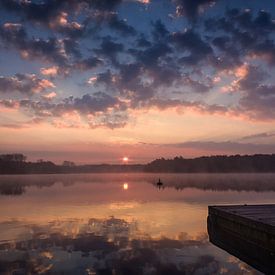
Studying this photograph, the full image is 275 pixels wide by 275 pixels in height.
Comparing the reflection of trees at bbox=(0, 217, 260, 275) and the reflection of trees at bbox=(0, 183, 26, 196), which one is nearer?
the reflection of trees at bbox=(0, 217, 260, 275)

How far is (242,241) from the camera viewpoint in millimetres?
22828

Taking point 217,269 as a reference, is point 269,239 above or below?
above

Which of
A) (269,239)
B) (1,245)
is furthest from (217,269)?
(1,245)

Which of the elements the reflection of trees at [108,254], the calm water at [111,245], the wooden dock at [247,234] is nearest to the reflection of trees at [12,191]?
the calm water at [111,245]

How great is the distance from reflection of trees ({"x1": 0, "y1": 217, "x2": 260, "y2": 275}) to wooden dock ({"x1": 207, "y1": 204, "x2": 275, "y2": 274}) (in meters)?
1.18

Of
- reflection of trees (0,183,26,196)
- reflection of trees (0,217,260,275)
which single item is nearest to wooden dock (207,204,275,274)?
reflection of trees (0,217,260,275)

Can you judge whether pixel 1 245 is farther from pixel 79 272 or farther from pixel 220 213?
pixel 220 213

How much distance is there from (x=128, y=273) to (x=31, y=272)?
4445mm

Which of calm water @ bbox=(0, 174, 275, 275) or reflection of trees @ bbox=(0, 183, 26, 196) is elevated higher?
reflection of trees @ bbox=(0, 183, 26, 196)

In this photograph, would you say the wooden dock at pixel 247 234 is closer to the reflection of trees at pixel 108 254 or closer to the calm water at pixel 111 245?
the calm water at pixel 111 245

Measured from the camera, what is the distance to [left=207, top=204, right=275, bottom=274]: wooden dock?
19250 mm

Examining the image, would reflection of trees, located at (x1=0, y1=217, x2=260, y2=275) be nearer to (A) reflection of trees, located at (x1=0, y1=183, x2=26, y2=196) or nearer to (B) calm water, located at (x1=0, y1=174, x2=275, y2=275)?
(B) calm water, located at (x1=0, y1=174, x2=275, y2=275)

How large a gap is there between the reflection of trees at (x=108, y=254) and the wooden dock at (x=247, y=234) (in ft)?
3.88

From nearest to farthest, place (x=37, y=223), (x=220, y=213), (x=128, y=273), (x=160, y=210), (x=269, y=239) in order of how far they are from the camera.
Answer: (x=128, y=273) → (x=269, y=239) → (x=220, y=213) → (x=37, y=223) → (x=160, y=210)
